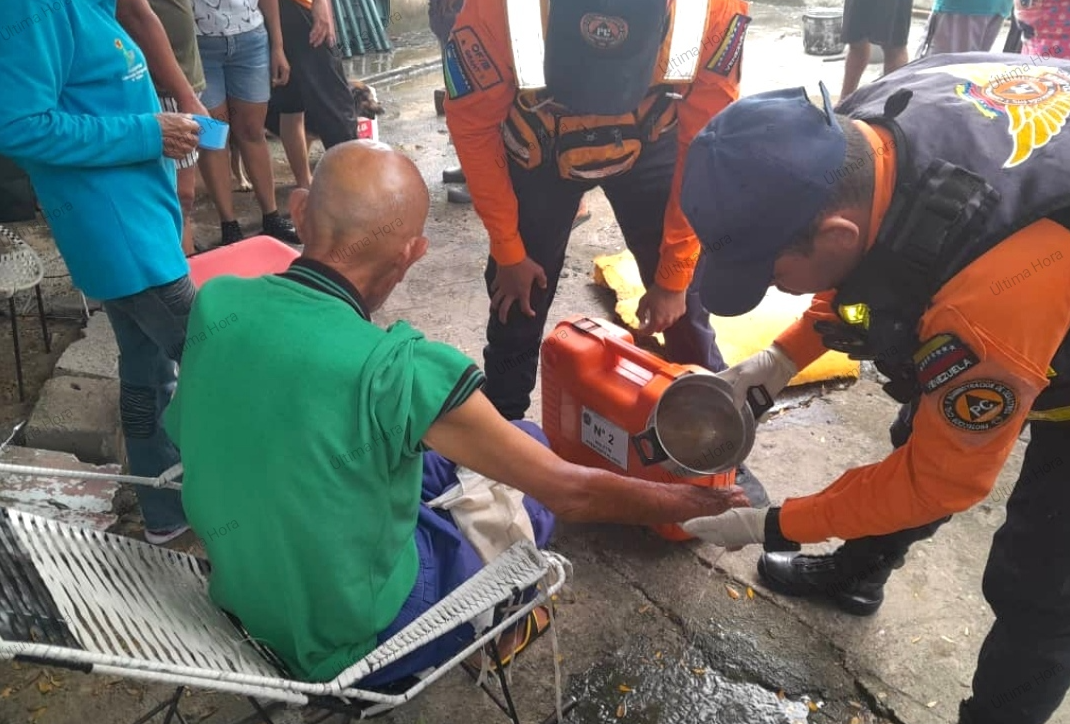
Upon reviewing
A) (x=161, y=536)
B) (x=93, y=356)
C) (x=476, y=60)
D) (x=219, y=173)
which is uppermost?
(x=476, y=60)

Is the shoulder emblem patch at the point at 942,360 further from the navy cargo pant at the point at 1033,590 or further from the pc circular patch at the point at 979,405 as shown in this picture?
the navy cargo pant at the point at 1033,590

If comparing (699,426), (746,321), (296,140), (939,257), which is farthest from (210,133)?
(746,321)

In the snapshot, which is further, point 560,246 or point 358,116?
point 358,116

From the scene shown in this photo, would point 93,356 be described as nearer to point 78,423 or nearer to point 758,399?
point 78,423

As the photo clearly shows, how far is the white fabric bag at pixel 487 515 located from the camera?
2.18 meters

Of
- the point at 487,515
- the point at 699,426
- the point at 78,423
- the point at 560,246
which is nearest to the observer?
the point at 487,515

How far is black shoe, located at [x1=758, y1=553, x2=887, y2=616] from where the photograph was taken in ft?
8.73

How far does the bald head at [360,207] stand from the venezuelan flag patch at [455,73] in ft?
2.70

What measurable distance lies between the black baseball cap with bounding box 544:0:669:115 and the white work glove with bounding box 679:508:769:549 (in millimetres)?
1238

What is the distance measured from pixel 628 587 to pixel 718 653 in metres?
0.37

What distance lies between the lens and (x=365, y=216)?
5.68ft

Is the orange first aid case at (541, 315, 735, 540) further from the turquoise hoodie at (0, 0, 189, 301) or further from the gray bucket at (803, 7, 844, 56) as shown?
the gray bucket at (803, 7, 844, 56)

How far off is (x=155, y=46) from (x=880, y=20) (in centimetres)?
477

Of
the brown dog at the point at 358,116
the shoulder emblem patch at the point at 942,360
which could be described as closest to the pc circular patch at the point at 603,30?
the shoulder emblem patch at the point at 942,360
